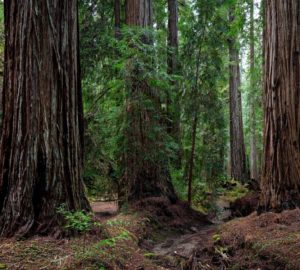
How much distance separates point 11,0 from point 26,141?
168 cm

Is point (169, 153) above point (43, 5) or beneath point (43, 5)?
beneath

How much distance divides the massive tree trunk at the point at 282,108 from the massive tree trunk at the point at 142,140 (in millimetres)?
2382

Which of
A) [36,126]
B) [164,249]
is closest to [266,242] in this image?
[164,249]

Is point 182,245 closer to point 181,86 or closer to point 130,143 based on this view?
point 130,143

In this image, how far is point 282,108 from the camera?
5.65 m

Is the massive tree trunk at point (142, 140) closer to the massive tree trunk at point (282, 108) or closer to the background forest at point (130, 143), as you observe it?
the background forest at point (130, 143)

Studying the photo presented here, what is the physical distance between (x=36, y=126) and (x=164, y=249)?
283cm

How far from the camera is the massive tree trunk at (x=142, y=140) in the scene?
7.12 metres

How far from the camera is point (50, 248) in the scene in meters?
3.56

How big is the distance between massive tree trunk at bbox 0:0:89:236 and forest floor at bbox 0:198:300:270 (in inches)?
13.8

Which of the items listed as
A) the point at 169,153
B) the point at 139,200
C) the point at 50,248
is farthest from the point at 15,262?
the point at 169,153

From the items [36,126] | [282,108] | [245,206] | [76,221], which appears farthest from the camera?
[245,206]

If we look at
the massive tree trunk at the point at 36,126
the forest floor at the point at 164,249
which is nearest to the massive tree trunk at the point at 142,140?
the forest floor at the point at 164,249

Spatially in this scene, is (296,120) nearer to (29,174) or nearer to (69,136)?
(69,136)
